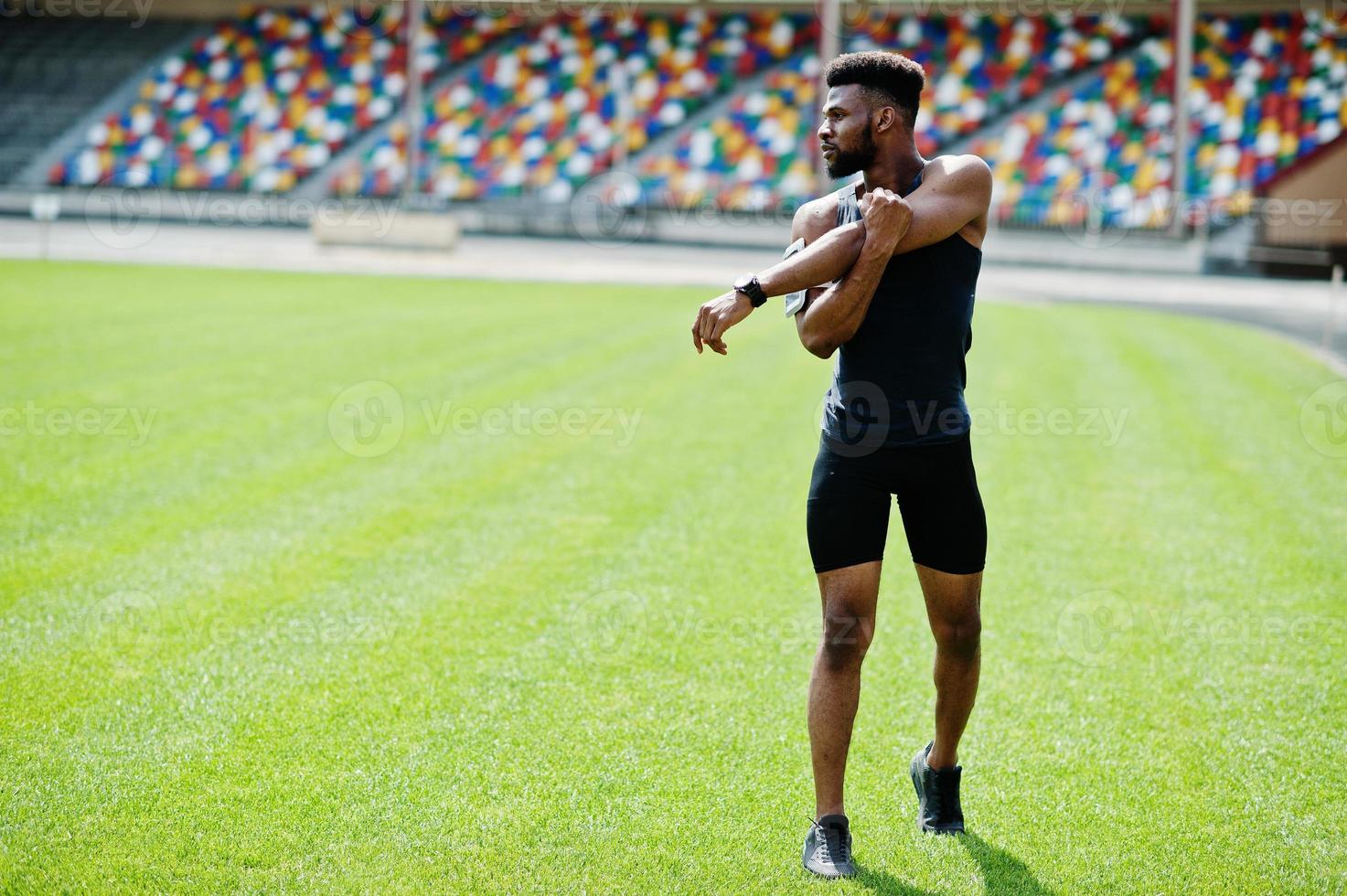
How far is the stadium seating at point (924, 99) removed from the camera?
34281 millimetres

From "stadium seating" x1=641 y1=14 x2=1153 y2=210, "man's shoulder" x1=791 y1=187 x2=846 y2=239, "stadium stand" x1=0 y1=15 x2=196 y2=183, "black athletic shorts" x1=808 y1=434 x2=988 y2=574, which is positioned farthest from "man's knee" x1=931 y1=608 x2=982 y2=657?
"stadium stand" x1=0 y1=15 x2=196 y2=183

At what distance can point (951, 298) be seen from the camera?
339cm

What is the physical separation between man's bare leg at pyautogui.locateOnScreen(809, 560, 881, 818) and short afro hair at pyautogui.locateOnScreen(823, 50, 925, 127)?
1.25 metres

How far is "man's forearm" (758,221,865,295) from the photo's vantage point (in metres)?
3.24

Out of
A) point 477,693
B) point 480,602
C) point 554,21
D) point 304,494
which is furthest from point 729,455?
point 554,21

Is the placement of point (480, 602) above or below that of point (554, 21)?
below

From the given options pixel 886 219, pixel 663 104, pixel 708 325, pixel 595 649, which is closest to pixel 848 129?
pixel 886 219

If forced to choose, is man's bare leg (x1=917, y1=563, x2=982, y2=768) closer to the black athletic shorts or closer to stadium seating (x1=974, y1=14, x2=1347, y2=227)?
the black athletic shorts

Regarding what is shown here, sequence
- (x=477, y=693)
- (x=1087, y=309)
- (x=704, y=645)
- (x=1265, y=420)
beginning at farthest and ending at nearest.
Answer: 1. (x=1087, y=309)
2. (x=1265, y=420)
3. (x=704, y=645)
4. (x=477, y=693)

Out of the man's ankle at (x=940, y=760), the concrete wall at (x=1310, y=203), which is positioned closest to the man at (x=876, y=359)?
the man's ankle at (x=940, y=760)

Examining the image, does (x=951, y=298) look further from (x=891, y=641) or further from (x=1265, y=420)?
(x=1265, y=420)

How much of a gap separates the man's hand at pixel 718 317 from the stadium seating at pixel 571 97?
32873mm

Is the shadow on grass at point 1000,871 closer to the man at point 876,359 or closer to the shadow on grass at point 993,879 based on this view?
the shadow on grass at point 993,879

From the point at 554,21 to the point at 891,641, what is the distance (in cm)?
3671
